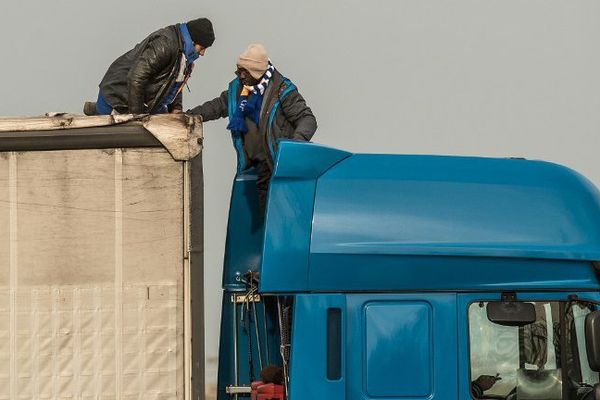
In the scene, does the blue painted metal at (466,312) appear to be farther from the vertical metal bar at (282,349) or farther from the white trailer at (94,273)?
the white trailer at (94,273)

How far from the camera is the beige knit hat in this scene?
8.34 m

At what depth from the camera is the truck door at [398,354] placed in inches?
272

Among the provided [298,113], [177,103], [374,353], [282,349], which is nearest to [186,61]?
[177,103]

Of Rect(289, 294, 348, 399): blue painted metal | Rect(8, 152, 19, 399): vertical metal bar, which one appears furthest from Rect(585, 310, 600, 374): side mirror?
Rect(8, 152, 19, 399): vertical metal bar

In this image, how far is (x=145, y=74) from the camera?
26.7 ft

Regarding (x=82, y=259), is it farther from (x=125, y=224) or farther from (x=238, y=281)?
(x=238, y=281)

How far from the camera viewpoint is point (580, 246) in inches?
280

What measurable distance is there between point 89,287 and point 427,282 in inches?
74.8

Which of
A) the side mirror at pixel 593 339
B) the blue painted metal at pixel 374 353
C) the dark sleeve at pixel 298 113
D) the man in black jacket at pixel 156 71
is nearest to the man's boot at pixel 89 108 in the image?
the man in black jacket at pixel 156 71

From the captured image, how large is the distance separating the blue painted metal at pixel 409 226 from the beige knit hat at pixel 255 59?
1344 mm

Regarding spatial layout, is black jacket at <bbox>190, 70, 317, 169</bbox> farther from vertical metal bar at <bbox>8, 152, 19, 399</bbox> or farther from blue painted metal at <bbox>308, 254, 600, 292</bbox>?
vertical metal bar at <bbox>8, 152, 19, 399</bbox>

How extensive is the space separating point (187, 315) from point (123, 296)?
1.21 feet

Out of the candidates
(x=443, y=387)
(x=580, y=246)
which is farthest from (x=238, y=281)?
(x=580, y=246)

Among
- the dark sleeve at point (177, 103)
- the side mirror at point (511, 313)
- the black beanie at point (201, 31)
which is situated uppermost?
Result: the black beanie at point (201, 31)
